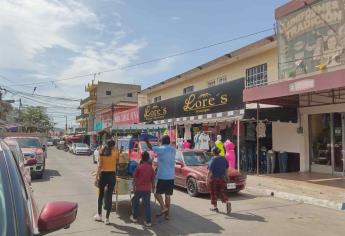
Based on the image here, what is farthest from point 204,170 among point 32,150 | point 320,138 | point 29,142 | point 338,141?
point 29,142

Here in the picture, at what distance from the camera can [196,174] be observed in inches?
504

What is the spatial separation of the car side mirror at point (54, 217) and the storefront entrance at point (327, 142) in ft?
49.1

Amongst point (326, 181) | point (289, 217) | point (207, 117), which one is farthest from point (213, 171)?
point (207, 117)

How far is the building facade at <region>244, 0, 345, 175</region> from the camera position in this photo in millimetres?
14992

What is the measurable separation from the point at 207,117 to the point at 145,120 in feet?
38.5

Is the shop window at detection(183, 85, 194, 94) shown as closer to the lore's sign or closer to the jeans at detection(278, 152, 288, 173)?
the lore's sign

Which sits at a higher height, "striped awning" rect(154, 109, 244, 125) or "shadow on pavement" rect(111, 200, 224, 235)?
"striped awning" rect(154, 109, 244, 125)

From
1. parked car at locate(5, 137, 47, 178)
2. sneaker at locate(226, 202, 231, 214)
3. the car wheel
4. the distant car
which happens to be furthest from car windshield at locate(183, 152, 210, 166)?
the distant car

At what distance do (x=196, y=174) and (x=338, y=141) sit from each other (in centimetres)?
701

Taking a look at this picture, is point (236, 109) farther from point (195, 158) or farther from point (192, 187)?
point (192, 187)

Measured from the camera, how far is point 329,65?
15.3 m

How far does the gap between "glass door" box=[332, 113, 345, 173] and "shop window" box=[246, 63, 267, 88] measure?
14.3ft

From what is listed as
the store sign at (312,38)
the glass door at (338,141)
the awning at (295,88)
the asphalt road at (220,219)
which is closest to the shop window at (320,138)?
the glass door at (338,141)

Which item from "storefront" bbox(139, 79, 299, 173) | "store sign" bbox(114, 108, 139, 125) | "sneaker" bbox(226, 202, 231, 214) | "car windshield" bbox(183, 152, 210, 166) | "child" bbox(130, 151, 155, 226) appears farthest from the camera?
→ "store sign" bbox(114, 108, 139, 125)
